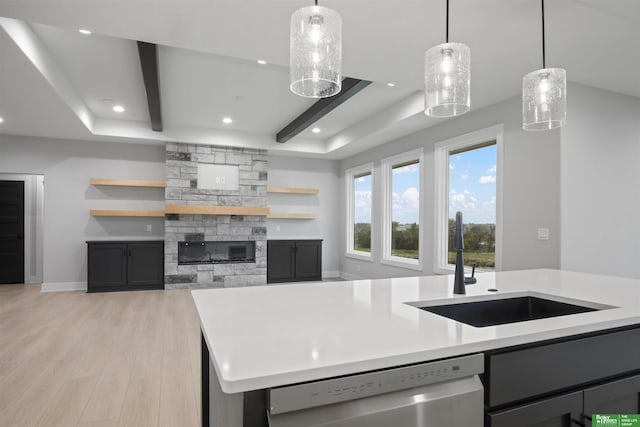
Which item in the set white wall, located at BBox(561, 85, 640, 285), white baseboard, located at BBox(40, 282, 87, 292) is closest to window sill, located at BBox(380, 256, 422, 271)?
white wall, located at BBox(561, 85, 640, 285)

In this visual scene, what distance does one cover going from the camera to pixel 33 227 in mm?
6809

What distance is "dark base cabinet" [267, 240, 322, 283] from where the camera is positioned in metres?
7.08

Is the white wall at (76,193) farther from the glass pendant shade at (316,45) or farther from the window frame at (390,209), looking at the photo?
the glass pendant shade at (316,45)

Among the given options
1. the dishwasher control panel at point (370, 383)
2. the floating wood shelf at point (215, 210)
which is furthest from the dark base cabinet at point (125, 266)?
the dishwasher control panel at point (370, 383)

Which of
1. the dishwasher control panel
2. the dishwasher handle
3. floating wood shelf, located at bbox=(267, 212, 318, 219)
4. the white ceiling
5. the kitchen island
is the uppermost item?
the white ceiling

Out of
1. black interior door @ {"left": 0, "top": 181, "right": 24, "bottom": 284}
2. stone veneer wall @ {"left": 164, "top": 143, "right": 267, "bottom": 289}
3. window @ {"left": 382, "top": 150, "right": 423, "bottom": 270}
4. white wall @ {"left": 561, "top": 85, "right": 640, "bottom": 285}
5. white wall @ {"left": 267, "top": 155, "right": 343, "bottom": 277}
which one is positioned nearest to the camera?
white wall @ {"left": 561, "top": 85, "right": 640, "bottom": 285}

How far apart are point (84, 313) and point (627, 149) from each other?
6.68 meters

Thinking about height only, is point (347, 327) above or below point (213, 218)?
below

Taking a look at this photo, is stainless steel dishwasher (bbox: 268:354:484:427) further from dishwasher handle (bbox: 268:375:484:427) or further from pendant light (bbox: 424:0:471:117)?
pendant light (bbox: 424:0:471:117)

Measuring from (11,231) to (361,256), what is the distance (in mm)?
6544

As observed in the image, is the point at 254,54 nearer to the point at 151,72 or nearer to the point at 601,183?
the point at 151,72

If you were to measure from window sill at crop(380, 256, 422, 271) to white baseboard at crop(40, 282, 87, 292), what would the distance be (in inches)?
205

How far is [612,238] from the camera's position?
3.76 meters

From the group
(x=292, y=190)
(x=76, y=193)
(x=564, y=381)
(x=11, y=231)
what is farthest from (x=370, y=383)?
(x=11, y=231)
